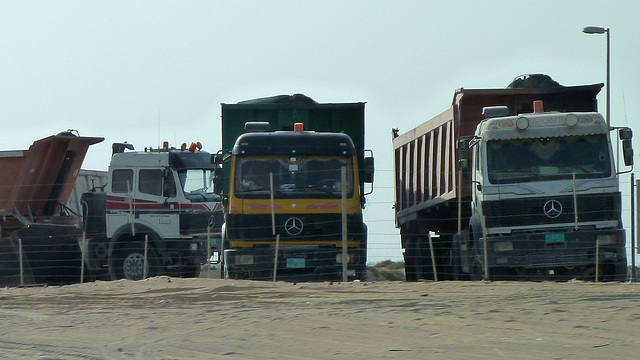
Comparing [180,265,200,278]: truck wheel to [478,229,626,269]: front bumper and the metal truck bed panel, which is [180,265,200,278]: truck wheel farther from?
[478,229,626,269]: front bumper

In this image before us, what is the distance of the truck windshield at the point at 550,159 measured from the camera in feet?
53.4

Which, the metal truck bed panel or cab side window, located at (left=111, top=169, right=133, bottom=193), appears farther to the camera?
the metal truck bed panel

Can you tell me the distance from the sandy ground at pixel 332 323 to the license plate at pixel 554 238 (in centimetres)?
194

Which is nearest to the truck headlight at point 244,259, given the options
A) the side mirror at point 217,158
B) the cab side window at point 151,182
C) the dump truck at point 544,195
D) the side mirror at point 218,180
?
the side mirror at point 218,180

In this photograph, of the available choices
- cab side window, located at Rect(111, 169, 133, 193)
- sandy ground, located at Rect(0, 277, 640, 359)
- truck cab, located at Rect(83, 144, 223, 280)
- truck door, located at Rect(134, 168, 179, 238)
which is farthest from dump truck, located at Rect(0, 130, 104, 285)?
sandy ground, located at Rect(0, 277, 640, 359)

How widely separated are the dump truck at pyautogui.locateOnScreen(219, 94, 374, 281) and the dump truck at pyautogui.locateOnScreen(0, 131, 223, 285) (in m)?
3.05

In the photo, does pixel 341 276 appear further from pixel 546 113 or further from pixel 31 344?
pixel 31 344

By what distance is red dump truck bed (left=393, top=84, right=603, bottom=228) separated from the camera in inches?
707

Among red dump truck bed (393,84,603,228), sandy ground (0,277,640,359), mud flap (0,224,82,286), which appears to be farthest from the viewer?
mud flap (0,224,82,286)

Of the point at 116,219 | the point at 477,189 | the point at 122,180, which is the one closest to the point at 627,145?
the point at 477,189

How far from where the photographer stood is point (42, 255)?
22.7 meters

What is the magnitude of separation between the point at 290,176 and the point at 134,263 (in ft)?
19.1

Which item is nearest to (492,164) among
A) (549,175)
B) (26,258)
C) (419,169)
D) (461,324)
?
(549,175)

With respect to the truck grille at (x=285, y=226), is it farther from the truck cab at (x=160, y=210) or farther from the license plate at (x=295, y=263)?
the truck cab at (x=160, y=210)
